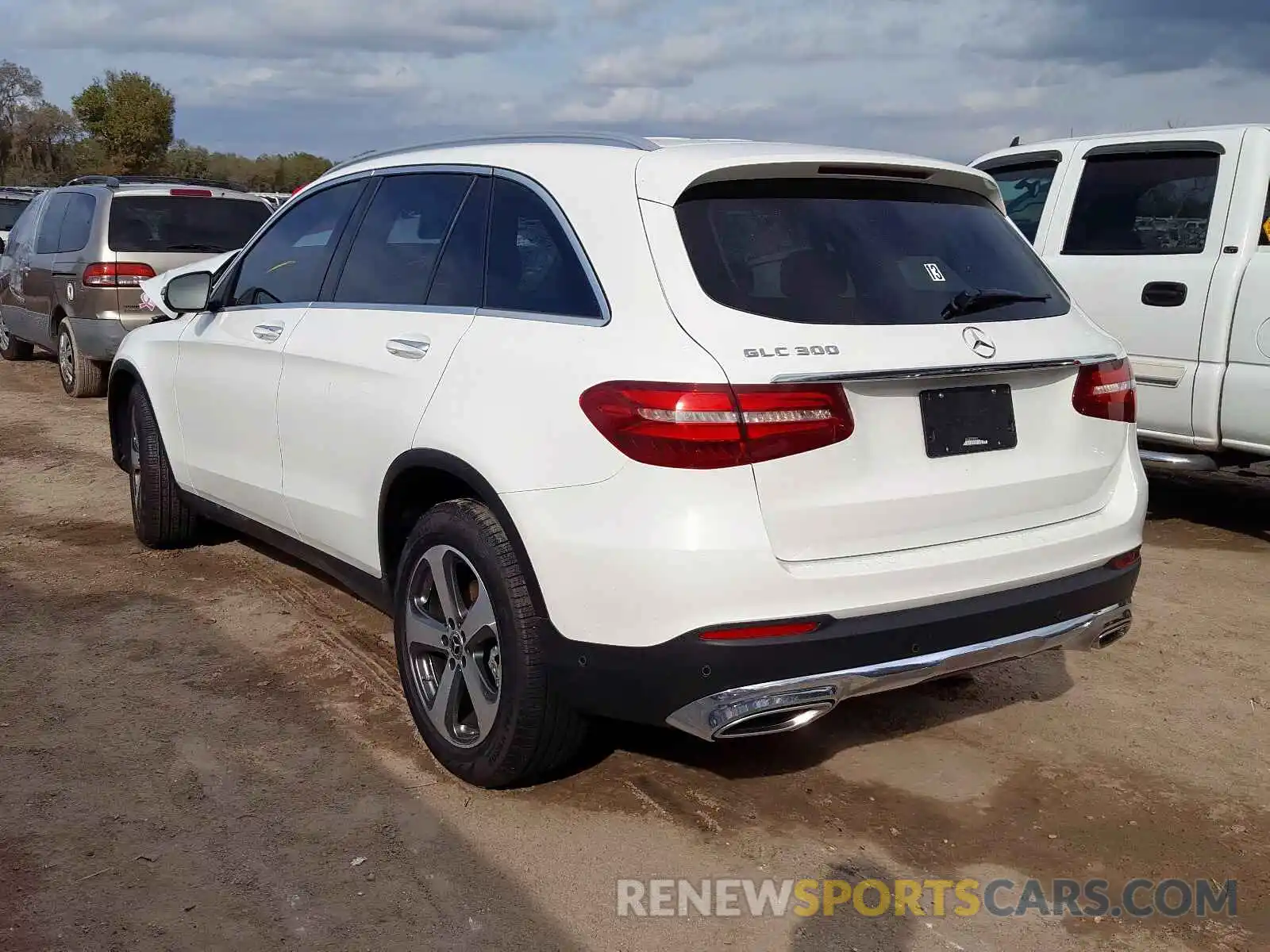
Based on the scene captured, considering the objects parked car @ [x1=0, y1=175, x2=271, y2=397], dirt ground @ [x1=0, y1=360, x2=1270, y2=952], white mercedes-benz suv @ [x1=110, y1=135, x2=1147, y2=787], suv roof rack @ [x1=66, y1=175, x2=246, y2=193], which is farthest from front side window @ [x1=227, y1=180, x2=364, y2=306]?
suv roof rack @ [x1=66, y1=175, x2=246, y2=193]

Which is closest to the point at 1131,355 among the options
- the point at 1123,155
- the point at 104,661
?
the point at 1123,155

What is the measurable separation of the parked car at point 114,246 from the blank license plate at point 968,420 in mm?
8493

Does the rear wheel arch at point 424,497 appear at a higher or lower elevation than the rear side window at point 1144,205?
lower

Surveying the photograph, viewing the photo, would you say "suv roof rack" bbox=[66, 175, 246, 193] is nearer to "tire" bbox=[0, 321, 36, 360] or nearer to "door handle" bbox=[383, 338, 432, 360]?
"tire" bbox=[0, 321, 36, 360]

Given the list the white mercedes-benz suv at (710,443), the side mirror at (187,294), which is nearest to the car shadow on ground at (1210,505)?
the white mercedes-benz suv at (710,443)

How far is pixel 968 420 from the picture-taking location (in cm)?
321

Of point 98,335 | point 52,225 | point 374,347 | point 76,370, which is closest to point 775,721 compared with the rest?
point 374,347

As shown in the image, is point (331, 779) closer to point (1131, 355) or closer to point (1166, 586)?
point (1166, 586)

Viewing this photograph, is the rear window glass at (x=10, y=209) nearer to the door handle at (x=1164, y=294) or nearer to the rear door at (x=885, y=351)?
the door handle at (x=1164, y=294)

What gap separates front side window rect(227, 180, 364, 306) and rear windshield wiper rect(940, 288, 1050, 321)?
2.25 meters

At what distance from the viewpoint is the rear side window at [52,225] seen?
442 inches

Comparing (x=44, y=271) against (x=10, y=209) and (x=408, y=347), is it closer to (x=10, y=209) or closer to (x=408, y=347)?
(x=10, y=209)

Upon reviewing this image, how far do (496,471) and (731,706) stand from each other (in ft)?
2.84

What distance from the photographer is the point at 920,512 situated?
3.12 meters
